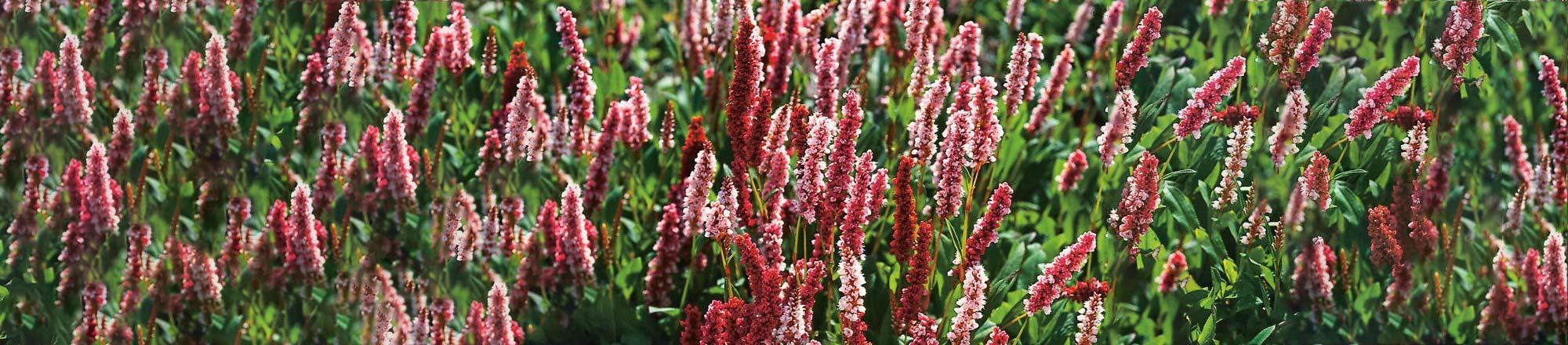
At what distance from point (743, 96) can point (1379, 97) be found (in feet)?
4.02

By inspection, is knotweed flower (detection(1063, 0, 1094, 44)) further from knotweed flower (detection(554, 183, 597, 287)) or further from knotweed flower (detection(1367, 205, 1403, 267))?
knotweed flower (detection(554, 183, 597, 287))

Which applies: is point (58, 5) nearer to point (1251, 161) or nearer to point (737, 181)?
point (737, 181)

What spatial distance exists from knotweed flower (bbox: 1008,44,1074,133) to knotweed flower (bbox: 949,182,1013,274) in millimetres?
711

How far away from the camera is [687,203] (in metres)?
3.00

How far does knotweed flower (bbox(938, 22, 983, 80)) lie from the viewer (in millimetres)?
3338

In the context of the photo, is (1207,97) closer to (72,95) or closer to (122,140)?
(122,140)

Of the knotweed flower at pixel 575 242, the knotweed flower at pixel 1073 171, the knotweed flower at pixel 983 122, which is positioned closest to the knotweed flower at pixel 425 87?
the knotweed flower at pixel 575 242

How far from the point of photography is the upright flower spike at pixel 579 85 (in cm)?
330

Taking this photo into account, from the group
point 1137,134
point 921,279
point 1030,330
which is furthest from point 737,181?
point 1137,134

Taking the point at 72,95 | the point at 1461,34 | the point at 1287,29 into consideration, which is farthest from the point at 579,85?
the point at 1461,34

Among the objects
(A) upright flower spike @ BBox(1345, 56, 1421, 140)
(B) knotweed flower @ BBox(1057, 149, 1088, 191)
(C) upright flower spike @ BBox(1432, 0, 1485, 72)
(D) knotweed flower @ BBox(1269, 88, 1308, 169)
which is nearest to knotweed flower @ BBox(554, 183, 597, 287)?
(B) knotweed flower @ BBox(1057, 149, 1088, 191)

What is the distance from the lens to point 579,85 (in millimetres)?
3305

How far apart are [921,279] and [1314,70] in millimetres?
1040

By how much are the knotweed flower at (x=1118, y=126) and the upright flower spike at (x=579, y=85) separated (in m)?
1.12
